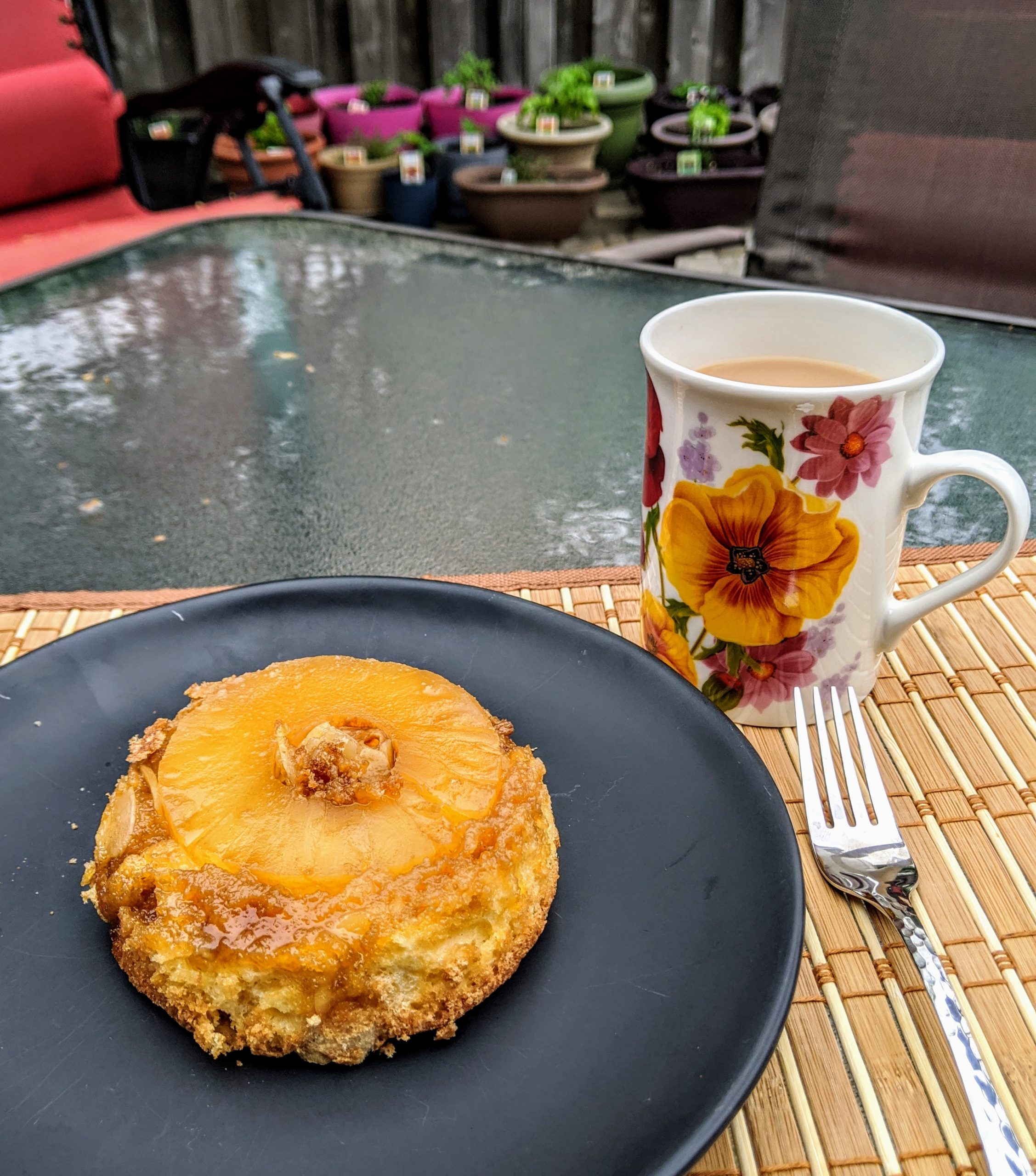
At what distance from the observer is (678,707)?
0.77m

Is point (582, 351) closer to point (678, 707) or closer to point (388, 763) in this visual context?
point (678, 707)

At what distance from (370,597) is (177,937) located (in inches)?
14.3

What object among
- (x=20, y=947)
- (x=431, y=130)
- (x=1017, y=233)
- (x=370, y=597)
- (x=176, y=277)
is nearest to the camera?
(x=20, y=947)

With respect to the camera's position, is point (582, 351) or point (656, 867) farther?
point (582, 351)

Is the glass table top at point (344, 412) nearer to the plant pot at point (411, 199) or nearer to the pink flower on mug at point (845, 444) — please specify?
the pink flower on mug at point (845, 444)

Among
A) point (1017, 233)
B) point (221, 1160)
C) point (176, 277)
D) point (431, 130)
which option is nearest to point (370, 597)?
point (221, 1160)

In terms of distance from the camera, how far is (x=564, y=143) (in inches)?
200

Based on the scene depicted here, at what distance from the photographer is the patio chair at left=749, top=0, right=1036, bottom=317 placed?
2.07m

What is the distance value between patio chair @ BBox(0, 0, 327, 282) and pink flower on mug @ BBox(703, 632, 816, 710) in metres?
2.88

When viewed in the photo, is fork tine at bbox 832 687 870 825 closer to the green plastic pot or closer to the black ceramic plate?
the black ceramic plate

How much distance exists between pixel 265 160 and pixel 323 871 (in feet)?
16.9

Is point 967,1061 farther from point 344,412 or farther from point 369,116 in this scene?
point 369,116

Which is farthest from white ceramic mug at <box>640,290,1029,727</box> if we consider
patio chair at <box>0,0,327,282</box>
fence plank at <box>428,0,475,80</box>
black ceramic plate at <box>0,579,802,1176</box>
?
fence plank at <box>428,0,475,80</box>

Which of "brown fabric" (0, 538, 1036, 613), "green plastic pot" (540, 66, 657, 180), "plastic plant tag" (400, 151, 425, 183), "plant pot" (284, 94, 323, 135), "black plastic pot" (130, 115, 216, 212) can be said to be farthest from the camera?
"green plastic pot" (540, 66, 657, 180)
